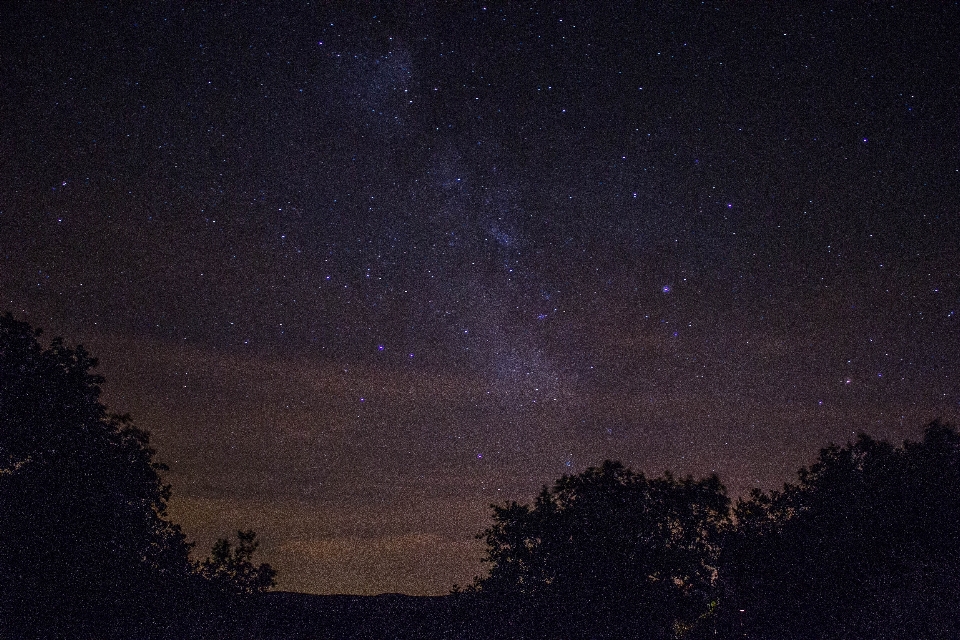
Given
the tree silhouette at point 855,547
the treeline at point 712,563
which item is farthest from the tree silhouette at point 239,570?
the tree silhouette at point 855,547

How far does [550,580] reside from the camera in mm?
24234

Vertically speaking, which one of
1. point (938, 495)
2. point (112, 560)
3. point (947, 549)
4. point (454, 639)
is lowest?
point (454, 639)

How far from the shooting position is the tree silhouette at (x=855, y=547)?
76.8 ft

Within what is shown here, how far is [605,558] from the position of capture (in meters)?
23.7

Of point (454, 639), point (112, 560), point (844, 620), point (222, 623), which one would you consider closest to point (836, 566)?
point (844, 620)

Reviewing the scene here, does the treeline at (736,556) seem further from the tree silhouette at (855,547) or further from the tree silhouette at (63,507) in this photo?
the tree silhouette at (63,507)

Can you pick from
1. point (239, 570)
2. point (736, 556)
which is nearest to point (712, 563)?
point (736, 556)

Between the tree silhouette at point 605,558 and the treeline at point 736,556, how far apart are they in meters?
0.04

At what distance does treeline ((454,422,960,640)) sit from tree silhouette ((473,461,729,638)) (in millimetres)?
39

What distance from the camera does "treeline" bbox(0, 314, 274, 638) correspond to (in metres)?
15.3

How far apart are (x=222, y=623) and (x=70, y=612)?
20.4ft

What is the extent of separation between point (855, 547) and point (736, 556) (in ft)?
12.2

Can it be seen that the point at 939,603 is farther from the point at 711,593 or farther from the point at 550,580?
the point at 550,580

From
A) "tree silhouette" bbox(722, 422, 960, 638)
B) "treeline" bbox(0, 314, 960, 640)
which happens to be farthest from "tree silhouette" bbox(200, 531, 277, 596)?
"tree silhouette" bbox(722, 422, 960, 638)
